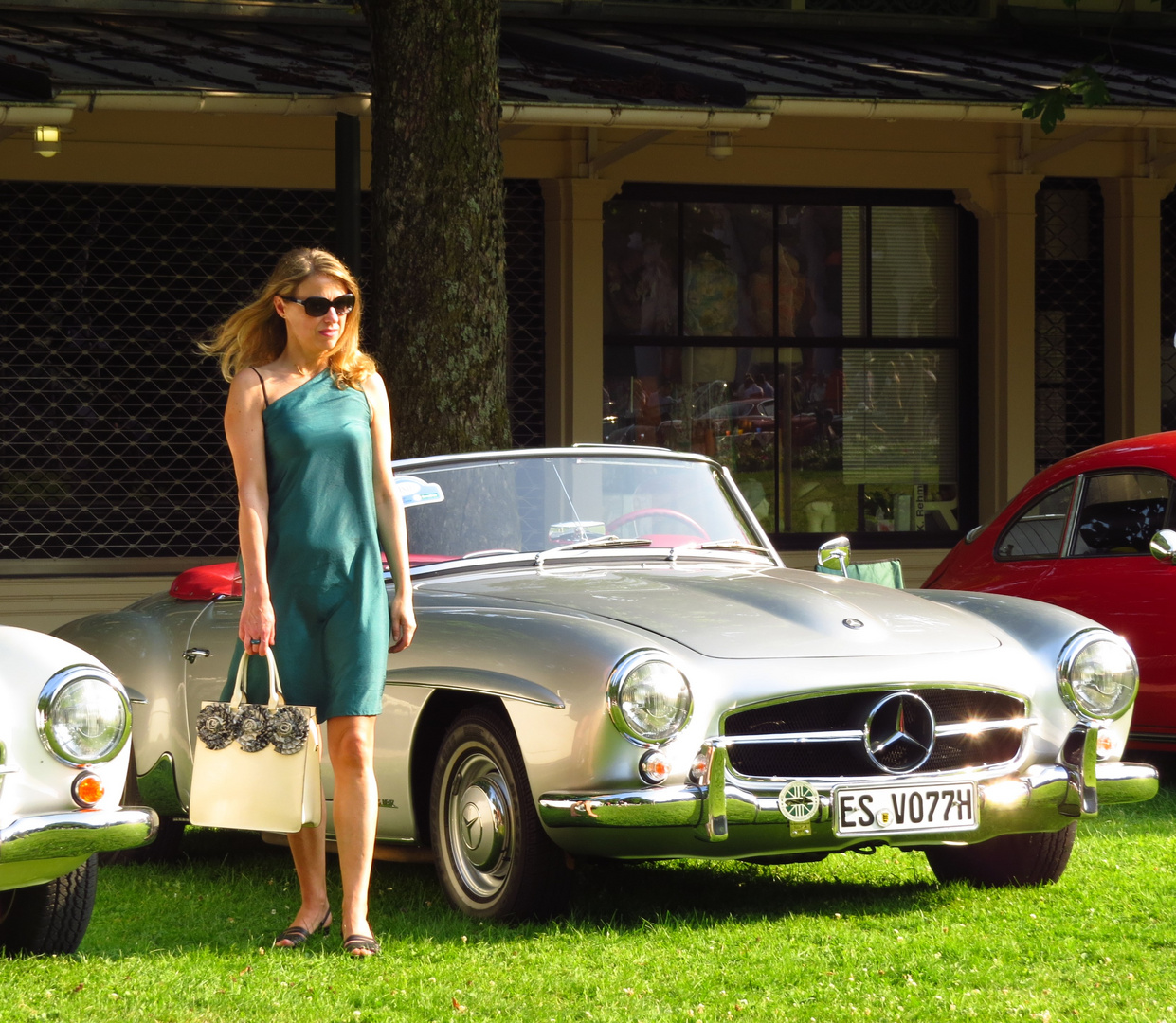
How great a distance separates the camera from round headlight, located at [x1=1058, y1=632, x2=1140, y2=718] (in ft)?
16.7

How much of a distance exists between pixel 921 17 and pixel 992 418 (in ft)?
9.69

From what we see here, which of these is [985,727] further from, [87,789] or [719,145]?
[719,145]

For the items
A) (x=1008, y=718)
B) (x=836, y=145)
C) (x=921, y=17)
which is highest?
(x=921, y=17)

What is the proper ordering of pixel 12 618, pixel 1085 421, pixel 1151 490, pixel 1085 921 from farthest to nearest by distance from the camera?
pixel 1085 421 < pixel 12 618 < pixel 1151 490 < pixel 1085 921

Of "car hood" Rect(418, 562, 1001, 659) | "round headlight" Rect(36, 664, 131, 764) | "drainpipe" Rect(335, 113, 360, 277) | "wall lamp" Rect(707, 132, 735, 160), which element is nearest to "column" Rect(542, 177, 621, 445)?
"wall lamp" Rect(707, 132, 735, 160)

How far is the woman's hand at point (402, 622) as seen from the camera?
184 inches

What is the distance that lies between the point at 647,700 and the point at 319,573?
89 centimetres

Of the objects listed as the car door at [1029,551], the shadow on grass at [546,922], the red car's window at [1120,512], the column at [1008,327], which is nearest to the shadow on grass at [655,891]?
the shadow on grass at [546,922]

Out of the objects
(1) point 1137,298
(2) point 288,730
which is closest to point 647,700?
(2) point 288,730

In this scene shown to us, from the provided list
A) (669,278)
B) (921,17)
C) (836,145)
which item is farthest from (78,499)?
(921,17)

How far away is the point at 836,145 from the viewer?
1260cm

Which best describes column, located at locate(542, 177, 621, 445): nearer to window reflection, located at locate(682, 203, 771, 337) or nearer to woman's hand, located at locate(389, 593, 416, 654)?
window reflection, located at locate(682, 203, 771, 337)

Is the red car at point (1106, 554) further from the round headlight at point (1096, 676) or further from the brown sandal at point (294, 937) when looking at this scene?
the brown sandal at point (294, 937)

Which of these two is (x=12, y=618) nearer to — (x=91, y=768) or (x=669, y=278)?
(x=669, y=278)
